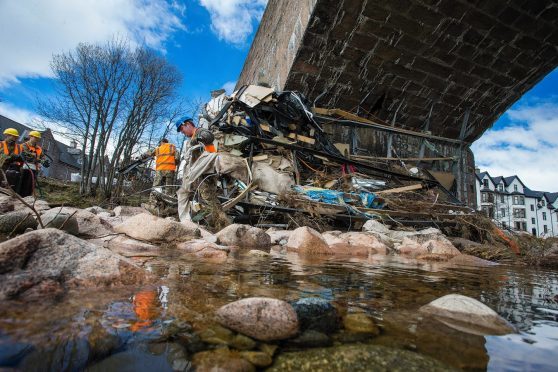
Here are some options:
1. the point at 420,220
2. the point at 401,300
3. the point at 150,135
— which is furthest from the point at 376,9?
the point at 150,135

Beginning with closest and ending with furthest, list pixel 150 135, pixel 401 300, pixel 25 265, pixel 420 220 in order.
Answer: pixel 25 265, pixel 401 300, pixel 420 220, pixel 150 135

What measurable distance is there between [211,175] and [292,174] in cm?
168

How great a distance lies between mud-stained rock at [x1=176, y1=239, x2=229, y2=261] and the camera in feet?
7.80

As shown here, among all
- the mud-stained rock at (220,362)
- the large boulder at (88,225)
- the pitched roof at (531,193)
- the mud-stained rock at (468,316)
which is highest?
the pitched roof at (531,193)

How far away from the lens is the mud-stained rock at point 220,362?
2.17ft

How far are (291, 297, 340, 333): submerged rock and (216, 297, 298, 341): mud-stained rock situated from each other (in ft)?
0.13

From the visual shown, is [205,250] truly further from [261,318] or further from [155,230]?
[261,318]

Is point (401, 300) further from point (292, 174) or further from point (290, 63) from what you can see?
point (290, 63)

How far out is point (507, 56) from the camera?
307 inches

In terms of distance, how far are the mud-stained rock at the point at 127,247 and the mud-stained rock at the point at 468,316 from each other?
76.9 inches

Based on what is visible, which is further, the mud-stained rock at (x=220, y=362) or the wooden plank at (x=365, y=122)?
the wooden plank at (x=365, y=122)

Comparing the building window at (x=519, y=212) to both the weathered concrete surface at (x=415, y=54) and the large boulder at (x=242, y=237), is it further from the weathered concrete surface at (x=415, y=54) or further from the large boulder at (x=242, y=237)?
the large boulder at (x=242, y=237)

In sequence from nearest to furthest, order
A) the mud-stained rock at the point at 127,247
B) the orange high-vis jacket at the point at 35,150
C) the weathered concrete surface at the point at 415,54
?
the mud-stained rock at the point at 127,247 → the weathered concrete surface at the point at 415,54 → the orange high-vis jacket at the point at 35,150

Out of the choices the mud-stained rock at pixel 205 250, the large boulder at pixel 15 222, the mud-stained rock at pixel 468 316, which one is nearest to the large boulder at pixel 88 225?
the large boulder at pixel 15 222
